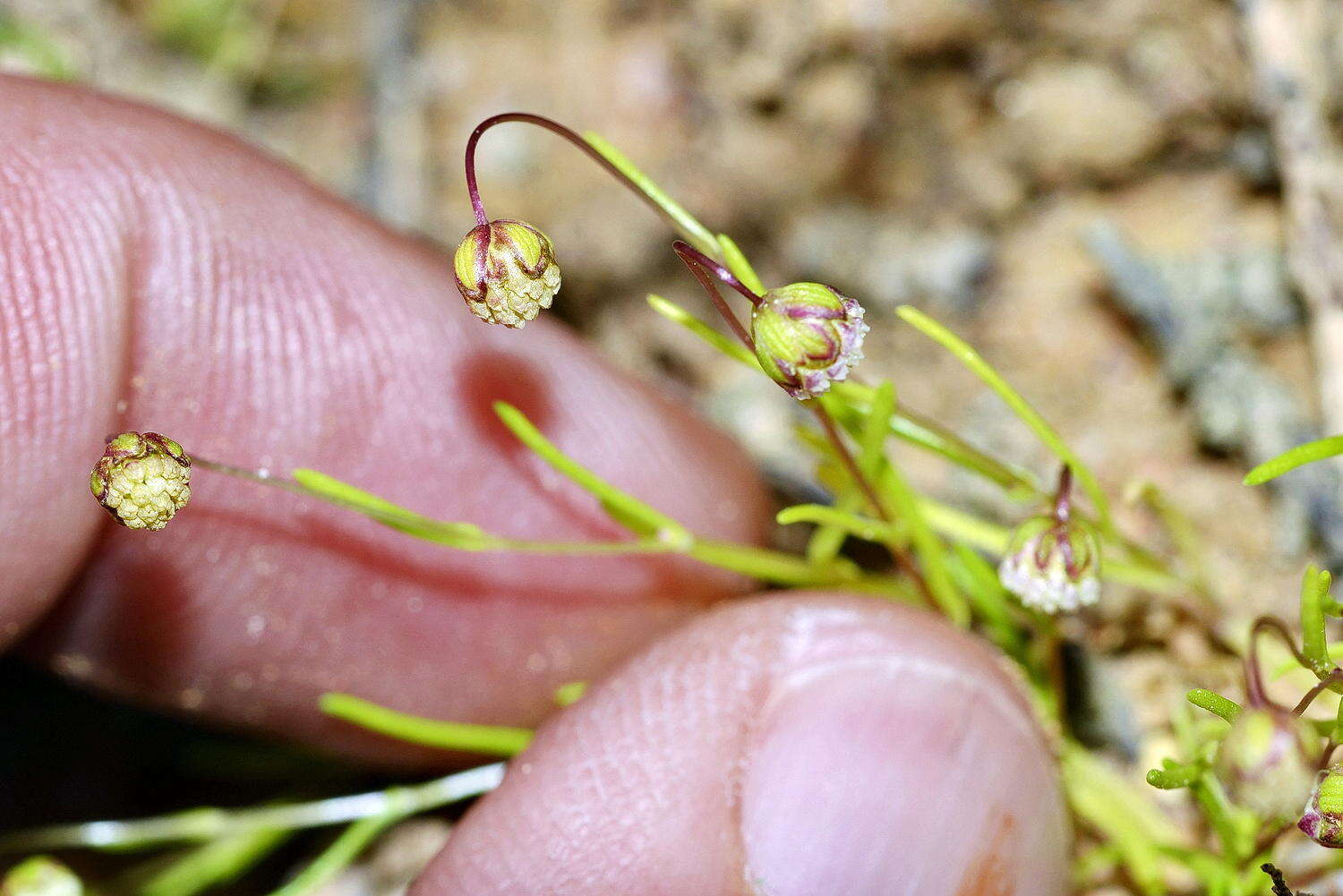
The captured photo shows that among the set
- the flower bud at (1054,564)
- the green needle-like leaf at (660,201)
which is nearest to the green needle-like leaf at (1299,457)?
the flower bud at (1054,564)

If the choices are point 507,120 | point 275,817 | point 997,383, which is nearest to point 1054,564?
point 997,383

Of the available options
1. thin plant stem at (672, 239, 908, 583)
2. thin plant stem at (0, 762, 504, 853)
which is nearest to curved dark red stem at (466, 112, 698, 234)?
thin plant stem at (672, 239, 908, 583)

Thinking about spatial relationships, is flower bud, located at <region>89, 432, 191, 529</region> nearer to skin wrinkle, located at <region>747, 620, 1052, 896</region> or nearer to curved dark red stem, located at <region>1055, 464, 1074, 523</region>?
skin wrinkle, located at <region>747, 620, 1052, 896</region>

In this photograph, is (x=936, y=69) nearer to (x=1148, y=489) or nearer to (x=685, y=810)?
(x=1148, y=489)

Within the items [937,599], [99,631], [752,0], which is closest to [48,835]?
[99,631]

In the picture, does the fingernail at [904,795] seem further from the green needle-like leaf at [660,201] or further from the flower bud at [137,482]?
the flower bud at [137,482]

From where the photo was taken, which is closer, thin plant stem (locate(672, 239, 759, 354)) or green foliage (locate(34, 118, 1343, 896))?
thin plant stem (locate(672, 239, 759, 354))

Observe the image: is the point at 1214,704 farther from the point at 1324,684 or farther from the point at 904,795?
the point at 904,795
